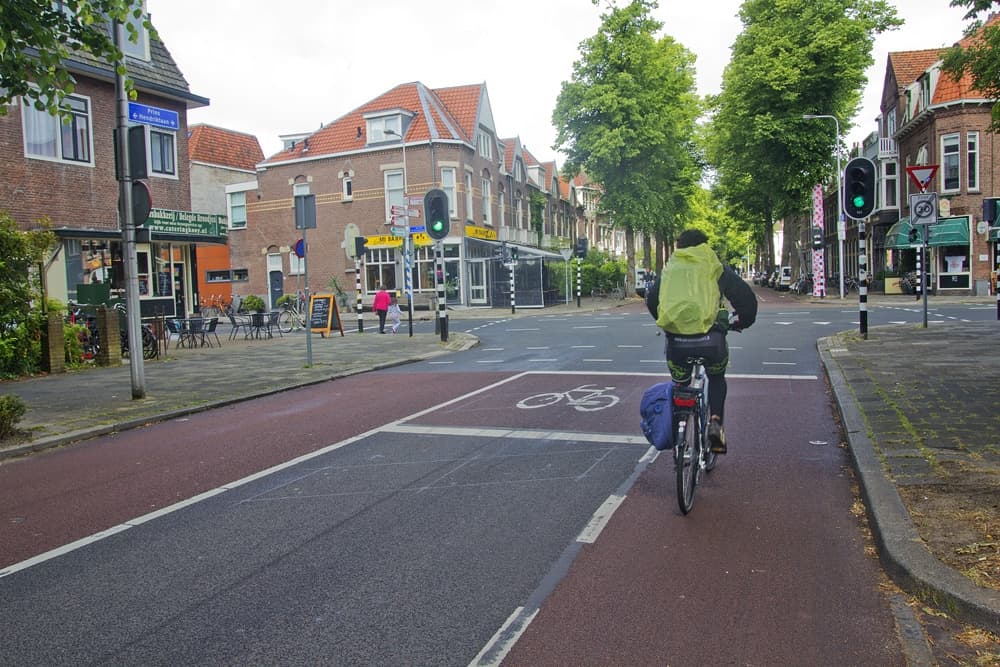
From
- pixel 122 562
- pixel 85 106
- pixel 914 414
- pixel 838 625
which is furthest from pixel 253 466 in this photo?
pixel 85 106

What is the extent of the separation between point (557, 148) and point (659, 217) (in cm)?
700

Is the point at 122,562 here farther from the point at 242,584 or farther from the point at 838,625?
the point at 838,625

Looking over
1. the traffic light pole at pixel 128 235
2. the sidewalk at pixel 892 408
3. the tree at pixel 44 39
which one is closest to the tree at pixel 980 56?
the sidewalk at pixel 892 408

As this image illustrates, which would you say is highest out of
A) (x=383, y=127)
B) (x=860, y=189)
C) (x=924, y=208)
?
(x=383, y=127)

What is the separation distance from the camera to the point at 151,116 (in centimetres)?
1184

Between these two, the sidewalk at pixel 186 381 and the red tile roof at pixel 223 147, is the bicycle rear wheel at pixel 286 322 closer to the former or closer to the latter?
the sidewalk at pixel 186 381

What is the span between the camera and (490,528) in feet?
16.1

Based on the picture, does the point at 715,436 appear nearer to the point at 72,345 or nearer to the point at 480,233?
the point at 72,345

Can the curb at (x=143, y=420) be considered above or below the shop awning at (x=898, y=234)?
below

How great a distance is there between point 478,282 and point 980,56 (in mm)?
35696

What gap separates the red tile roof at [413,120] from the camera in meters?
41.5

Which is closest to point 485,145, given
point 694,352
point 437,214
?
point 437,214

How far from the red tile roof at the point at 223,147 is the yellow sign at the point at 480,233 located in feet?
49.5

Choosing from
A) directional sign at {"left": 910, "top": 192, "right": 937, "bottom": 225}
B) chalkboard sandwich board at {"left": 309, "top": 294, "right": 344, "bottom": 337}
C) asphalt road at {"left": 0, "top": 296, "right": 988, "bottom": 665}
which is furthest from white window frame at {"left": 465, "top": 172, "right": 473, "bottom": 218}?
asphalt road at {"left": 0, "top": 296, "right": 988, "bottom": 665}
